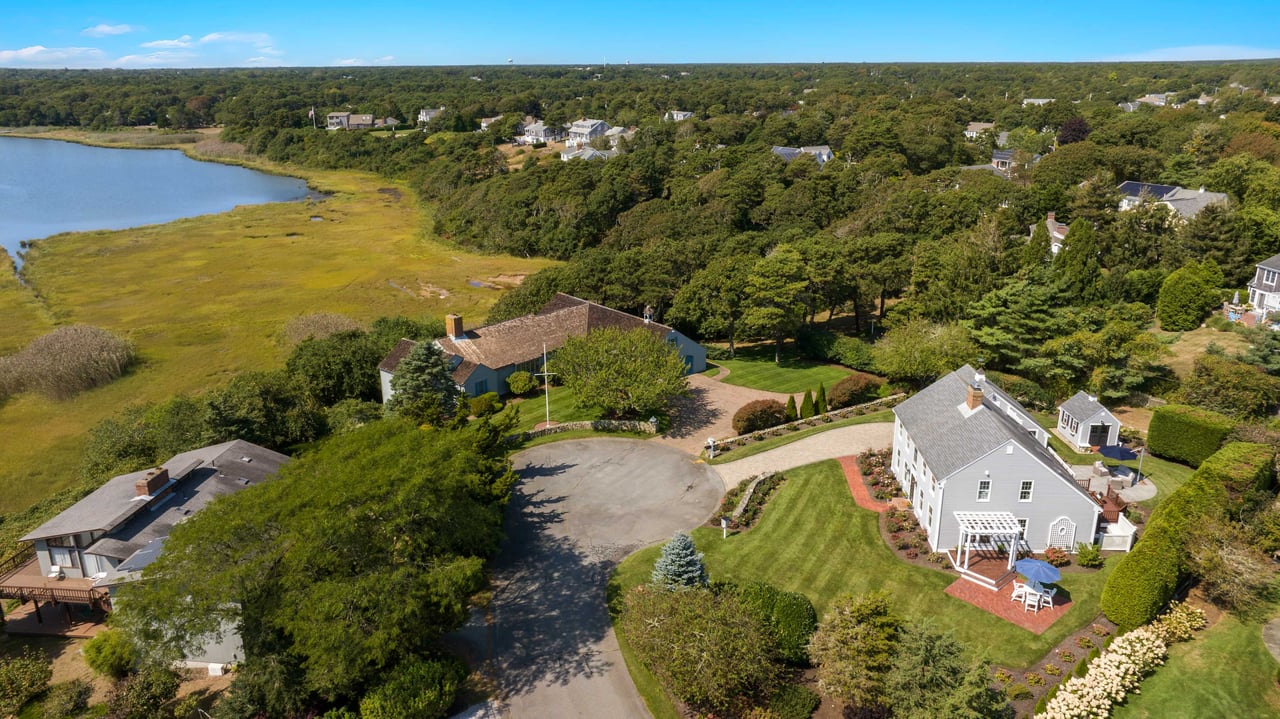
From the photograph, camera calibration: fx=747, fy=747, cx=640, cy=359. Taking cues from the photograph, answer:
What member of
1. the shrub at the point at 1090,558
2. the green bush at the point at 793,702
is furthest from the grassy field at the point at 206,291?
the shrub at the point at 1090,558

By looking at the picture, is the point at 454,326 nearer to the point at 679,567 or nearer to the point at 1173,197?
the point at 679,567

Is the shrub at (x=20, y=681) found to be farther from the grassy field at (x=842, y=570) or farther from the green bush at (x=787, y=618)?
the green bush at (x=787, y=618)

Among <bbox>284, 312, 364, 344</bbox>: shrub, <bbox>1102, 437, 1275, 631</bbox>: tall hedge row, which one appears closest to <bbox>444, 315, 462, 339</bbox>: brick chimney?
<bbox>284, 312, 364, 344</bbox>: shrub

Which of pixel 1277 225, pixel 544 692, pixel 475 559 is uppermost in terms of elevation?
pixel 1277 225

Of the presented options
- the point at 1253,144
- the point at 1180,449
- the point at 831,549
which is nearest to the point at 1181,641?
the point at 831,549

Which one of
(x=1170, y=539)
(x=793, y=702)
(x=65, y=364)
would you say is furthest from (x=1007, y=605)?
(x=65, y=364)

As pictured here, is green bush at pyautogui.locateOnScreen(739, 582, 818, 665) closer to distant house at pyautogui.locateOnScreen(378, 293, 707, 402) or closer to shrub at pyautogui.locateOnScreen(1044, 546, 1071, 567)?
shrub at pyautogui.locateOnScreen(1044, 546, 1071, 567)

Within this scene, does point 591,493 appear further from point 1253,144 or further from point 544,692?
point 1253,144
